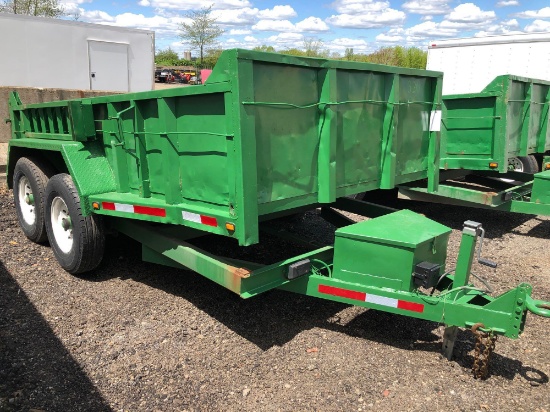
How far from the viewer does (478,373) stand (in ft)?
9.42

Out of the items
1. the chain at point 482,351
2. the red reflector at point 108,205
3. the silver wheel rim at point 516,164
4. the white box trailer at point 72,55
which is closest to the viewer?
the chain at point 482,351

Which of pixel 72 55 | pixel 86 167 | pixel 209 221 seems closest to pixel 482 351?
pixel 209 221

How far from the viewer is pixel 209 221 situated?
2.97 m

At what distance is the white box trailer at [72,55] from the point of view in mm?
12758

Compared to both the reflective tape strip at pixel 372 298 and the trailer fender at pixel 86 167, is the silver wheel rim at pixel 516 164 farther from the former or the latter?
the trailer fender at pixel 86 167

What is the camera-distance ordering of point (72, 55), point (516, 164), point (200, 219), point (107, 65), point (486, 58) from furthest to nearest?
point (107, 65), point (72, 55), point (486, 58), point (516, 164), point (200, 219)

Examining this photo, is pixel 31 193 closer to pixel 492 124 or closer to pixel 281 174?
pixel 281 174

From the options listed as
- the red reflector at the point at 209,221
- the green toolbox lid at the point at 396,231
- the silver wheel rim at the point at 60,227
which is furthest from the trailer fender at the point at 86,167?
the green toolbox lid at the point at 396,231

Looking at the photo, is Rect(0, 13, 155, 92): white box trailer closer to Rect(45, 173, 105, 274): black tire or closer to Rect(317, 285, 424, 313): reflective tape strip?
Rect(45, 173, 105, 274): black tire

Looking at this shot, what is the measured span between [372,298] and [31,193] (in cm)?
391

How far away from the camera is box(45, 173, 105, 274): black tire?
4.01m

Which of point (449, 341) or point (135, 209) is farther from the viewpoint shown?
point (135, 209)

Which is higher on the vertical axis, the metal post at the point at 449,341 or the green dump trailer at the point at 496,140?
the green dump trailer at the point at 496,140

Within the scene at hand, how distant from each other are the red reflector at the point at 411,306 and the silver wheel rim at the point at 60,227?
295cm
